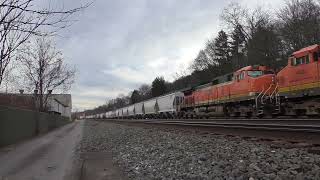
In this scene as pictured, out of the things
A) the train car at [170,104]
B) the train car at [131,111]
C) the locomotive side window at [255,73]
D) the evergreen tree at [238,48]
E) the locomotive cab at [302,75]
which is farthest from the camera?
the train car at [131,111]

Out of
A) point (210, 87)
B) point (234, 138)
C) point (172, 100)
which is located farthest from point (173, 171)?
point (172, 100)

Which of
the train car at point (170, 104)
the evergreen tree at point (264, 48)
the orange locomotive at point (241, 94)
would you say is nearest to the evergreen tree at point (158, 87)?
the evergreen tree at point (264, 48)

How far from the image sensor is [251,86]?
27.8 m

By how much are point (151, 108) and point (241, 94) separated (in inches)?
1484

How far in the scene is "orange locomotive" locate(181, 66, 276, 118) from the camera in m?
26.7

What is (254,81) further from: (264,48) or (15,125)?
(264,48)

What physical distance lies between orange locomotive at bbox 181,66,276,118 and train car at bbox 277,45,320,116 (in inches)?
89.0

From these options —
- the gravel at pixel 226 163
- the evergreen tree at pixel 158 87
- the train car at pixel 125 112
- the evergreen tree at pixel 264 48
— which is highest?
the evergreen tree at pixel 264 48

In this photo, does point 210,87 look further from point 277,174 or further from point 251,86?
point 277,174

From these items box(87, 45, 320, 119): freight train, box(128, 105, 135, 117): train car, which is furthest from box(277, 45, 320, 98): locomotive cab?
box(128, 105, 135, 117): train car

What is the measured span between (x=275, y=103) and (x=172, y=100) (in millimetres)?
28314

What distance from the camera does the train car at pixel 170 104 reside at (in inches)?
2009

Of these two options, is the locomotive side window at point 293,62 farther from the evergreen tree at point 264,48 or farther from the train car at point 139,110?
the train car at point 139,110

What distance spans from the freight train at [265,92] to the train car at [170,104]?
5.79 m
